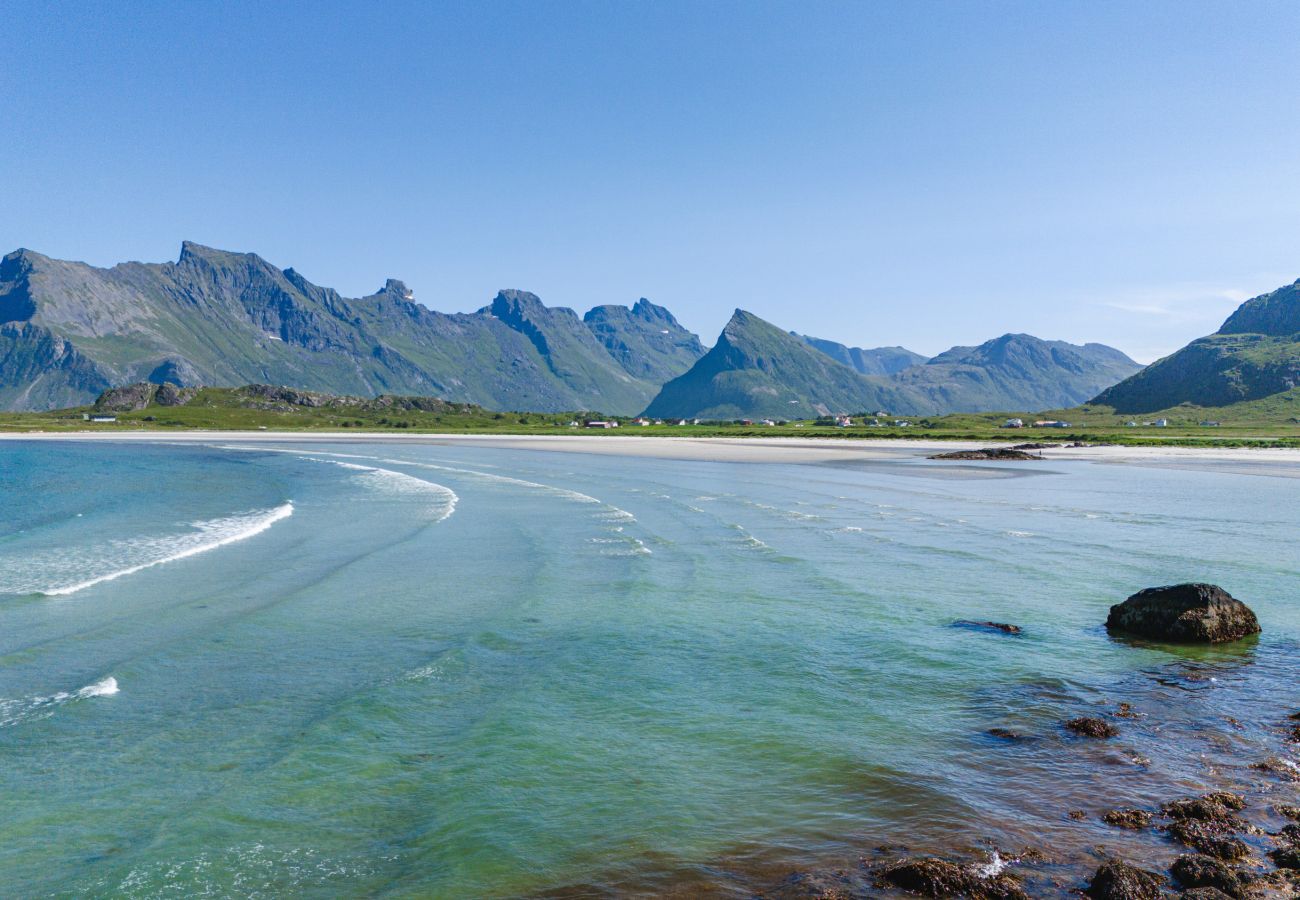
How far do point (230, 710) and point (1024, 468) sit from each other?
9677 centimetres

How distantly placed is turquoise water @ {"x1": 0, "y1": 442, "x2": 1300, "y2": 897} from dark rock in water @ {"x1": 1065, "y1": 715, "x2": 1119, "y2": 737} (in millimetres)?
619

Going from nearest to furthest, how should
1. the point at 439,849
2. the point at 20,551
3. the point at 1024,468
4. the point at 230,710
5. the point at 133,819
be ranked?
the point at 439,849 < the point at 133,819 < the point at 230,710 < the point at 20,551 < the point at 1024,468

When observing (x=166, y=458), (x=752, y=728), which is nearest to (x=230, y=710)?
(x=752, y=728)

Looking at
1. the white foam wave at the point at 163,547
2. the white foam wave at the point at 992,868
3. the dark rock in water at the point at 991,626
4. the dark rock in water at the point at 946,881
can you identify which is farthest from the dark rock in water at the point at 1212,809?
the white foam wave at the point at 163,547

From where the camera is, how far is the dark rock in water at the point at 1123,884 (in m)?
10.1

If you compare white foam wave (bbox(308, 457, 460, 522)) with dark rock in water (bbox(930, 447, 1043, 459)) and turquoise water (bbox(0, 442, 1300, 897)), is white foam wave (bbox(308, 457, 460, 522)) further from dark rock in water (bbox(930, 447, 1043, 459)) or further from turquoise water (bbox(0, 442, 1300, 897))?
dark rock in water (bbox(930, 447, 1043, 459))

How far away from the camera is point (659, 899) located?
33.9ft

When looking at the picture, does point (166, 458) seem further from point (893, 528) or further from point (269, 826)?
point (269, 826)

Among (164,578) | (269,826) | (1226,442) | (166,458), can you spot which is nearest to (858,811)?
(269,826)

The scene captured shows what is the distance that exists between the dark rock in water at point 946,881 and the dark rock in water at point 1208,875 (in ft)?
7.39

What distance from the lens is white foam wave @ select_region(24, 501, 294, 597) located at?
1147 inches

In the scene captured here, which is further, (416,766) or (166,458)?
(166,458)

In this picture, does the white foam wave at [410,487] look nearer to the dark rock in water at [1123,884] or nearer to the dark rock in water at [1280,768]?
the dark rock in water at [1280,768]

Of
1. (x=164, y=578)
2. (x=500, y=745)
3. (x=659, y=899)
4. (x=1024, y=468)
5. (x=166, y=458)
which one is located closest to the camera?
(x=659, y=899)
